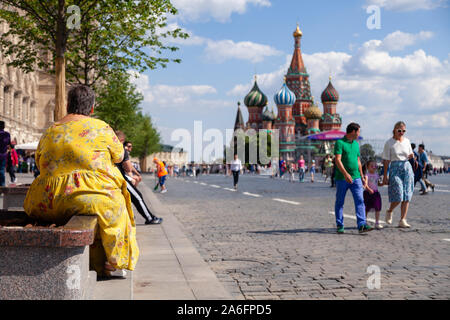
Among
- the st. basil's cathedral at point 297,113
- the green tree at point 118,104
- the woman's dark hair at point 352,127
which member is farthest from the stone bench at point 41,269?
the st. basil's cathedral at point 297,113

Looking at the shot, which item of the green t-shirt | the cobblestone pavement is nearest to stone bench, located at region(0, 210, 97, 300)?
the cobblestone pavement

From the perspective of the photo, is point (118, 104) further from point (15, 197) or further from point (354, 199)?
point (354, 199)

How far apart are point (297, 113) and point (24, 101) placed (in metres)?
69.6

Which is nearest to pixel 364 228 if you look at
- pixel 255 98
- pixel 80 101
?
pixel 80 101

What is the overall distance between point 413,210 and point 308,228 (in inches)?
178

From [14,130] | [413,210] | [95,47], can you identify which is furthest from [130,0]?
[14,130]

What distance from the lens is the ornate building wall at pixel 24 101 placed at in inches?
1933

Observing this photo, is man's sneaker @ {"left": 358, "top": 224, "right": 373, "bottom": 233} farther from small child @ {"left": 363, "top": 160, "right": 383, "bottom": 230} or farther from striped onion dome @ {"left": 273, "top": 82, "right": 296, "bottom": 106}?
striped onion dome @ {"left": 273, "top": 82, "right": 296, "bottom": 106}

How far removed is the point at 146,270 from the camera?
5.78 metres

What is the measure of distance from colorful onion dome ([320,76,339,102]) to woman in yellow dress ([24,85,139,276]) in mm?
113115

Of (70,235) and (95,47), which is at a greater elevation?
A: (95,47)

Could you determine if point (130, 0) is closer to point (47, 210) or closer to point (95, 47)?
point (95, 47)
